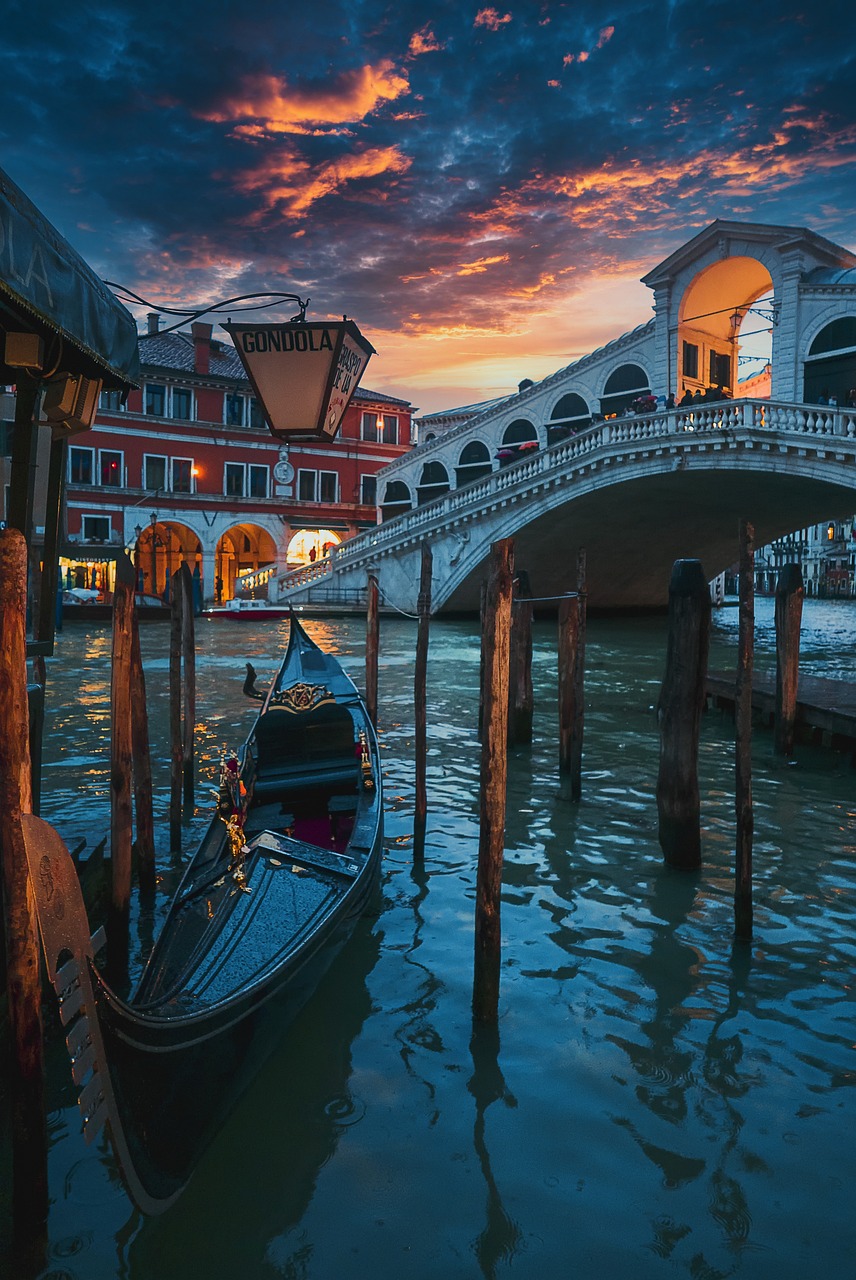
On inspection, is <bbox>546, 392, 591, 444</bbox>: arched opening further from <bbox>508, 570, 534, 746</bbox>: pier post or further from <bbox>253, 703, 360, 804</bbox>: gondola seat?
<bbox>253, 703, 360, 804</bbox>: gondola seat

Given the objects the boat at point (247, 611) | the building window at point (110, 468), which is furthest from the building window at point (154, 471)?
the boat at point (247, 611)

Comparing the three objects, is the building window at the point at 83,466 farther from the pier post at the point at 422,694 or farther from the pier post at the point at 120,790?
the pier post at the point at 120,790

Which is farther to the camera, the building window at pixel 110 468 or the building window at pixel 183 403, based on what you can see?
the building window at pixel 183 403

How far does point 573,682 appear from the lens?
23.3 ft

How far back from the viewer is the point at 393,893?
484 cm

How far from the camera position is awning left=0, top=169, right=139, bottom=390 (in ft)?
8.32

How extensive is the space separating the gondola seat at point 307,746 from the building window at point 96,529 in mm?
21594

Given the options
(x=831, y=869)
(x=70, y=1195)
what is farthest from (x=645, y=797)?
(x=70, y=1195)

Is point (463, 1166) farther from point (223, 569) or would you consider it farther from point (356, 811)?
point (223, 569)

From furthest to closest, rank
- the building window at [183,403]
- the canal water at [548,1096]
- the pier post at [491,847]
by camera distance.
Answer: the building window at [183,403] < the pier post at [491,847] < the canal water at [548,1096]

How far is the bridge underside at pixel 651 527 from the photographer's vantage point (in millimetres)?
18859

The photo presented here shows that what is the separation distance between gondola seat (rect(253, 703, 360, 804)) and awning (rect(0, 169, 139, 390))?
2294 mm

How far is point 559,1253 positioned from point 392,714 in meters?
8.19

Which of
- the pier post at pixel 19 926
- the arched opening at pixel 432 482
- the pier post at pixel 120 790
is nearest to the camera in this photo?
the pier post at pixel 19 926
